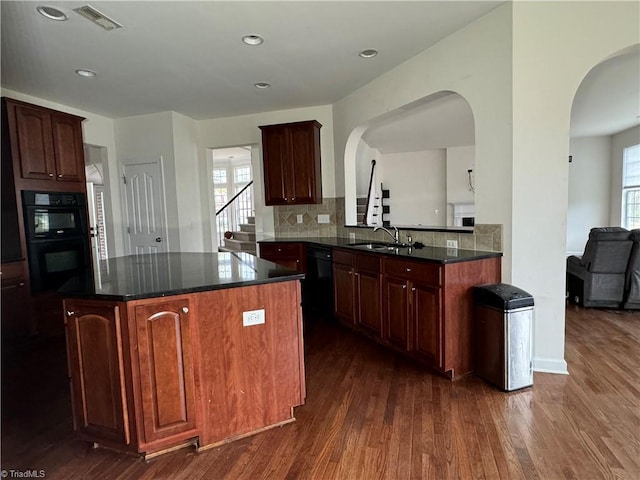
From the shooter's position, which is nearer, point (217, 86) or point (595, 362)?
point (595, 362)

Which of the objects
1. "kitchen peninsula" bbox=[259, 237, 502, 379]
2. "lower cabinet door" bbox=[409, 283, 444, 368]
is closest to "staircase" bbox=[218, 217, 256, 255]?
"kitchen peninsula" bbox=[259, 237, 502, 379]

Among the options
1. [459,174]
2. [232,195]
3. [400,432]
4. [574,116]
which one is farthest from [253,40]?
[232,195]

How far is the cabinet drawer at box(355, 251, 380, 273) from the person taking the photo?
3159 mm

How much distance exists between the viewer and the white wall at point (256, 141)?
4.88 metres

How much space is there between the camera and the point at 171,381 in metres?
1.83

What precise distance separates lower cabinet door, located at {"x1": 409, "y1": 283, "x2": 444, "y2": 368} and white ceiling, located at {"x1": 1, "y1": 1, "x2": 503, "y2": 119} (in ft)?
6.73

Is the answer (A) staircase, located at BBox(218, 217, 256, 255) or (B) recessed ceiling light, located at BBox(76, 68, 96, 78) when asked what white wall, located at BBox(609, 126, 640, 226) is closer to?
(A) staircase, located at BBox(218, 217, 256, 255)

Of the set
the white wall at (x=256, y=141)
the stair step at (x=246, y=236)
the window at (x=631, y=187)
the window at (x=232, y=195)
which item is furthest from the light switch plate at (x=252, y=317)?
the window at (x=631, y=187)

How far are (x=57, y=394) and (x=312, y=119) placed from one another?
4015 millimetres

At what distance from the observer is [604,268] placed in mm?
4004

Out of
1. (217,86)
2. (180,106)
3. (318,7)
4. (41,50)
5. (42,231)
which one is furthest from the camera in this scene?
(180,106)

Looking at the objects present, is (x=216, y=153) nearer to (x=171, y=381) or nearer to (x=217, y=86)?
(x=217, y=86)

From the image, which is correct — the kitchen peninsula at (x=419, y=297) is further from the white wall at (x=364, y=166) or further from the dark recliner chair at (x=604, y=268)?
the white wall at (x=364, y=166)

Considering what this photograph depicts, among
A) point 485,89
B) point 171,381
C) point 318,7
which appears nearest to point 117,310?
point 171,381
